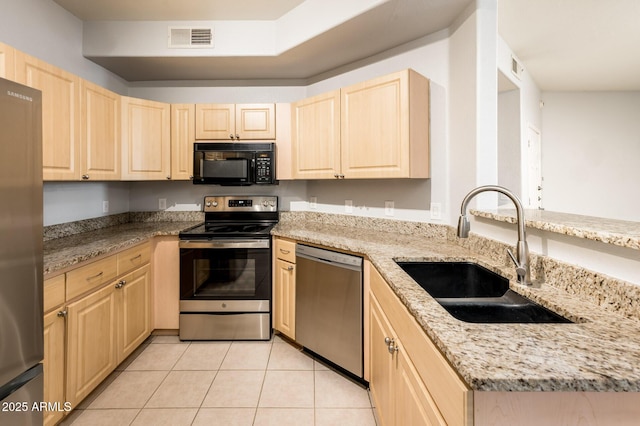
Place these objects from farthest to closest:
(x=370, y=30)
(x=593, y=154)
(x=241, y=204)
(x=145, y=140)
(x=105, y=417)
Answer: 1. (x=593, y=154)
2. (x=241, y=204)
3. (x=145, y=140)
4. (x=370, y=30)
5. (x=105, y=417)

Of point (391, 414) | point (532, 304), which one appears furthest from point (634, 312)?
point (391, 414)

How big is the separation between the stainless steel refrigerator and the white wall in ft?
19.0

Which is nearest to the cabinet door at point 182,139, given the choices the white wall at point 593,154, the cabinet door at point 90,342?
the cabinet door at point 90,342

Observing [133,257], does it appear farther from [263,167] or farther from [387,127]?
[387,127]

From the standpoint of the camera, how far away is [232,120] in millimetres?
2807

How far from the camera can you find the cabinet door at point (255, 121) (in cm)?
279

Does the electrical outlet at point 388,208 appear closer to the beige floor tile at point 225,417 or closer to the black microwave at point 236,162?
the black microwave at point 236,162

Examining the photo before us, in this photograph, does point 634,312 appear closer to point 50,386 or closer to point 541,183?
point 50,386

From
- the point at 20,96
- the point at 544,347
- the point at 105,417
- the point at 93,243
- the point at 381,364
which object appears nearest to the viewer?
the point at 544,347

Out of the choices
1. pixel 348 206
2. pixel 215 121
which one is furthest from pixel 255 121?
pixel 348 206

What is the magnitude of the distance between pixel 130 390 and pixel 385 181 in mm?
2324

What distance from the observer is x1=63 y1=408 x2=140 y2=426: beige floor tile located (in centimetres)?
165

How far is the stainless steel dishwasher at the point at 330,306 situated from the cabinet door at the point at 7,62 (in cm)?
189

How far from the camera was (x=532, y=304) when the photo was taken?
3.48 feet
